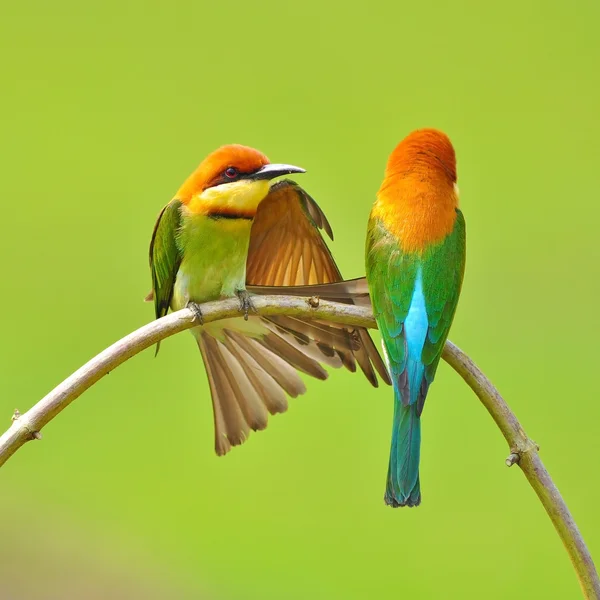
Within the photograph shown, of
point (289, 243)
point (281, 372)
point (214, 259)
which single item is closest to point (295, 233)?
point (289, 243)

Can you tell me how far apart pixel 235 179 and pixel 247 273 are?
0.29 meters

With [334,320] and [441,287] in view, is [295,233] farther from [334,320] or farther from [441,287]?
[334,320]

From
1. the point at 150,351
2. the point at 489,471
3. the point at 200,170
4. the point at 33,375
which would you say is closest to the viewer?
the point at 200,170

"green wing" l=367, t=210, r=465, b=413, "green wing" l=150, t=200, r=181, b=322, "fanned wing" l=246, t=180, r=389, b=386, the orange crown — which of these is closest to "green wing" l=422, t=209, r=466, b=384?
"green wing" l=367, t=210, r=465, b=413

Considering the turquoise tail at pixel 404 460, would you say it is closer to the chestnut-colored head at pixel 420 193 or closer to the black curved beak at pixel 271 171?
the chestnut-colored head at pixel 420 193

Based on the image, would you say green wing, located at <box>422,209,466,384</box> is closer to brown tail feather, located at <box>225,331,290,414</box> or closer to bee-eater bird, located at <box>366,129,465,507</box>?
bee-eater bird, located at <box>366,129,465,507</box>

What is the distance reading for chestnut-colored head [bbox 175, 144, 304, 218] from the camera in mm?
1954

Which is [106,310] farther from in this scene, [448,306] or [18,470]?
[448,306]

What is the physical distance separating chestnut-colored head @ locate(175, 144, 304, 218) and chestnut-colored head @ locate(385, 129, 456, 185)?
7.9 inches

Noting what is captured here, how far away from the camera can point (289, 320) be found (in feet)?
5.91

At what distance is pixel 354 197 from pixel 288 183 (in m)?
2.33

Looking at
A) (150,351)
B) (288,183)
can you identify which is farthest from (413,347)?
(150,351)

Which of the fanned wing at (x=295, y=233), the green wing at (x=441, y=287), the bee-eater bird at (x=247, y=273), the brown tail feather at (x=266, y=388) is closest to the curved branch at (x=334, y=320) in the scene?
the green wing at (x=441, y=287)

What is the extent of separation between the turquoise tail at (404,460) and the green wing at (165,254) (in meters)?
0.61
